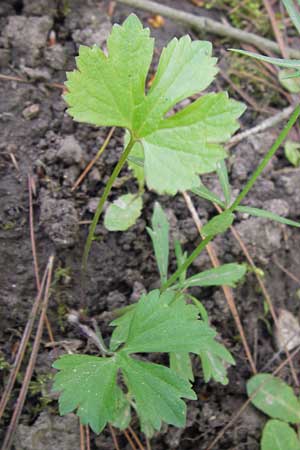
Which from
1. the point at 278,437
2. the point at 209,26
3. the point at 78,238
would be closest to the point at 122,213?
the point at 78,238

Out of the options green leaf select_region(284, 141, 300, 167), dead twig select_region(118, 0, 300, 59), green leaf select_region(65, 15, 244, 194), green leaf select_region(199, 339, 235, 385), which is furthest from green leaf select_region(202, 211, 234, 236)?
dead twig select_region(118, 0, 300, 59)

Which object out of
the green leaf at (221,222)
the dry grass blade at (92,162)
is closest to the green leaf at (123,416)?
the green leaf at (221,222)

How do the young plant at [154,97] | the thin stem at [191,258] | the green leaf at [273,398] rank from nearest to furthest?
the young plant at [154,97]
the thin stem at [191,258]
the green leaf at [273,398]

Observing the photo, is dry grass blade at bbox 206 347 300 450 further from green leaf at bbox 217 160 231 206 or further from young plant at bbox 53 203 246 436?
green leaf at bbox 217 160 231 206

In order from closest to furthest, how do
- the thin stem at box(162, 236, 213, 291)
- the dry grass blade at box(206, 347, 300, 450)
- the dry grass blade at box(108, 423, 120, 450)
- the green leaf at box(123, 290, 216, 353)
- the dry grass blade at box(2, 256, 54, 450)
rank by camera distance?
the green leaf at box(123, 290, 216, 353), the thin stem at box(162, 236, 213, 291), the dry grass blade at box(2, 256, 54, 450), the dry grass blade at box(108, 423, 120, 450), the dry grass blade at box(206, 347, 300, 450)

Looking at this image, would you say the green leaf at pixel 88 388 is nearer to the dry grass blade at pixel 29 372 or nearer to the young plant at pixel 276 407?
the dry grass blade at pixel 29 372

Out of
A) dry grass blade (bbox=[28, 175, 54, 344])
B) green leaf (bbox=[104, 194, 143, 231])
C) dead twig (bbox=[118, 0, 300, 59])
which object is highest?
dead twig (bbox=[118, 0, 300, 59])
